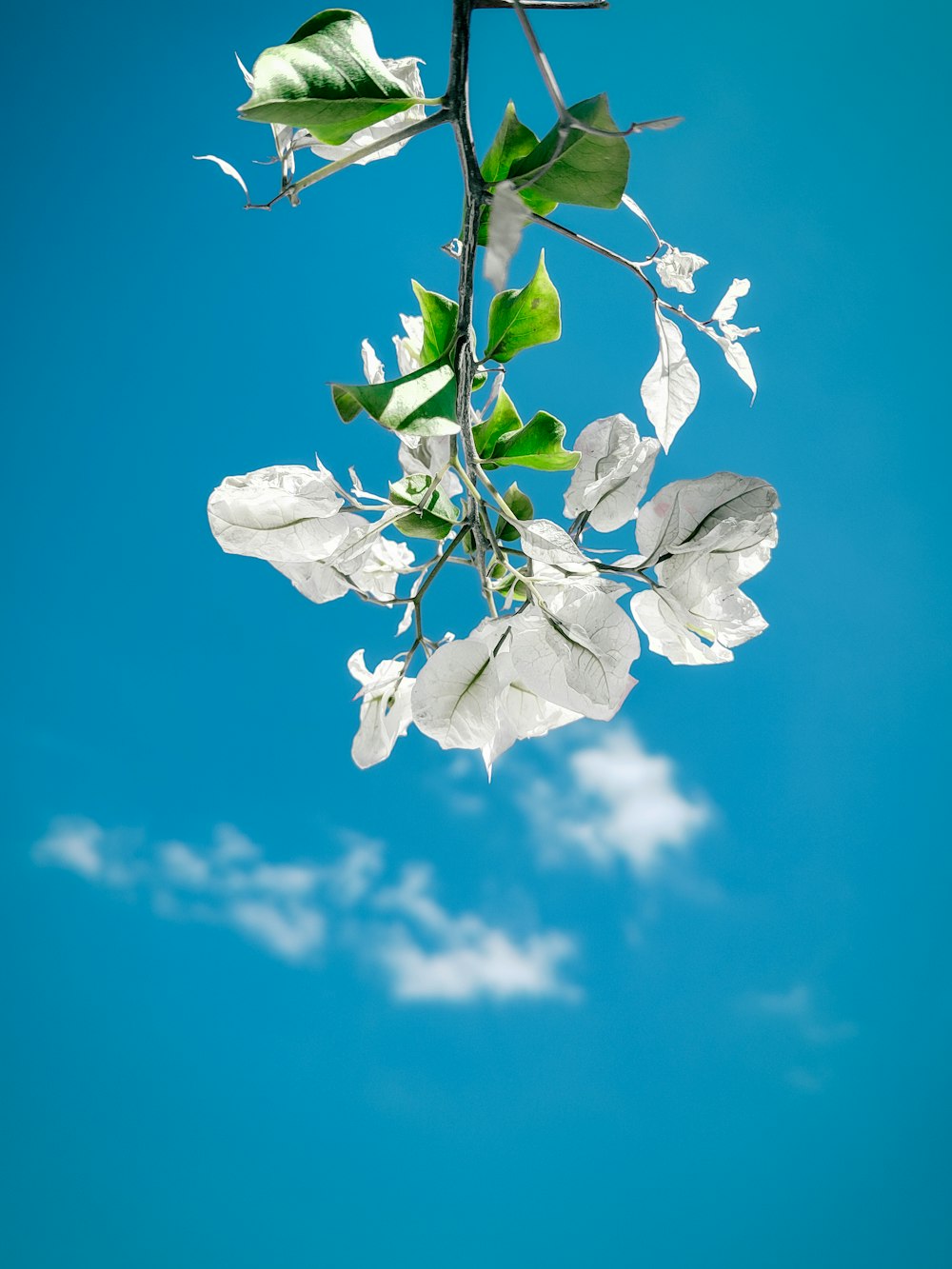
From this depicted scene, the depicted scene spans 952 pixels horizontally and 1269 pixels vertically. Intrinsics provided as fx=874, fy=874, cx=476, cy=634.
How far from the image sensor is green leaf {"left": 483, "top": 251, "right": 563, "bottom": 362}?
32 cm

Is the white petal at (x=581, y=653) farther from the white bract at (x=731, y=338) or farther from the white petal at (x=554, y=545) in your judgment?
the white bract at (x=731, y=338)

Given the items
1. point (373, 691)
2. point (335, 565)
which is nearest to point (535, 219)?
point (335, 565)

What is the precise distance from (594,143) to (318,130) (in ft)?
0.27

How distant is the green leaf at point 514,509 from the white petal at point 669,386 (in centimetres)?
6

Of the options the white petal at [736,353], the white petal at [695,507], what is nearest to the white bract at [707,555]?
the white petal at [695,507]

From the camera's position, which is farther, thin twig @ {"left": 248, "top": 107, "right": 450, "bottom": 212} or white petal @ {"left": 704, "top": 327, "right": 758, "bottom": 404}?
white petal @ {"left": 704, "top": 327, "right": 758, "bottom": 404}

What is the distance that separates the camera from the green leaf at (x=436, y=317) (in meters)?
0.32

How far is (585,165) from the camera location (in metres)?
0.24

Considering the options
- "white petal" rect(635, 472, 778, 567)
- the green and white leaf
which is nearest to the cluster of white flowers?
"white petal" rect(635, 472, 778, 567)

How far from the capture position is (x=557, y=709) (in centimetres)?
33

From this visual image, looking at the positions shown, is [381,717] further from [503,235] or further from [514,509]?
[503,235]

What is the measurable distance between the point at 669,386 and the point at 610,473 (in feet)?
0.17

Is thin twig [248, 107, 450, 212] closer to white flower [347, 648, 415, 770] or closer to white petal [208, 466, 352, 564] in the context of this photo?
white petal [208, 466, 352, 564]

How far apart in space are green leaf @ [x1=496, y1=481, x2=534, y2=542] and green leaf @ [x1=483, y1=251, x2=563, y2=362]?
0.05 metres
